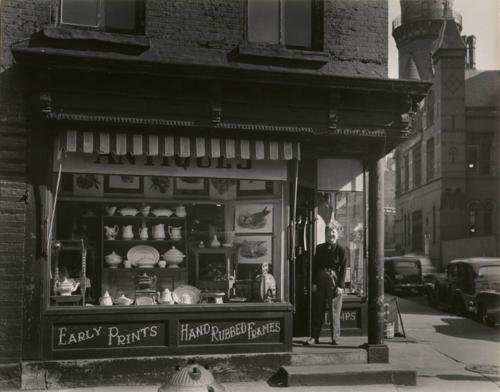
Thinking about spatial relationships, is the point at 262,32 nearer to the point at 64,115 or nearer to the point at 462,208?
the point at 64,115

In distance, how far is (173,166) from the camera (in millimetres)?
8664

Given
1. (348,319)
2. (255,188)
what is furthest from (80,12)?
(348,319)

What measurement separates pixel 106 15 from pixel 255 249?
170 inches

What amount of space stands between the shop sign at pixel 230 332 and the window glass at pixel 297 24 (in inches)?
176

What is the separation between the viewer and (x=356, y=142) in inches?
367

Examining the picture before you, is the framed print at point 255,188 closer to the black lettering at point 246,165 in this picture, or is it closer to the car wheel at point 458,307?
the black lettering at point 246,165

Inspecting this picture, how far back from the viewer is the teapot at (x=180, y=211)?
936 centimetres

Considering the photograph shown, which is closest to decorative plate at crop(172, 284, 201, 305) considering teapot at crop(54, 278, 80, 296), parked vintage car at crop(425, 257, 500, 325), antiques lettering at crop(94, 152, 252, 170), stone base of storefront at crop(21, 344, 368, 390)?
stone base of storefront at crop(21, 344, 368, 390)

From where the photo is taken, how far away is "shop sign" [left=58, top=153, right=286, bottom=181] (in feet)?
27.4

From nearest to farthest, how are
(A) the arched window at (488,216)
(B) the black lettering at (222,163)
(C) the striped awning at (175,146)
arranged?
(C) the striped awning at (175,146), (B) the black lettering at (222,163), (A) the arched window at (488,216)

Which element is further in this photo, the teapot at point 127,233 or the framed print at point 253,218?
the framed print at point 253,218

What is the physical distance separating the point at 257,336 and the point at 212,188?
8.10 feet

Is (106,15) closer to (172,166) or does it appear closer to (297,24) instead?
(172,166)

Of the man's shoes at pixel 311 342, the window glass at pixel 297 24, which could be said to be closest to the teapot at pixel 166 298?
the man's shoes at pixel 311 342
